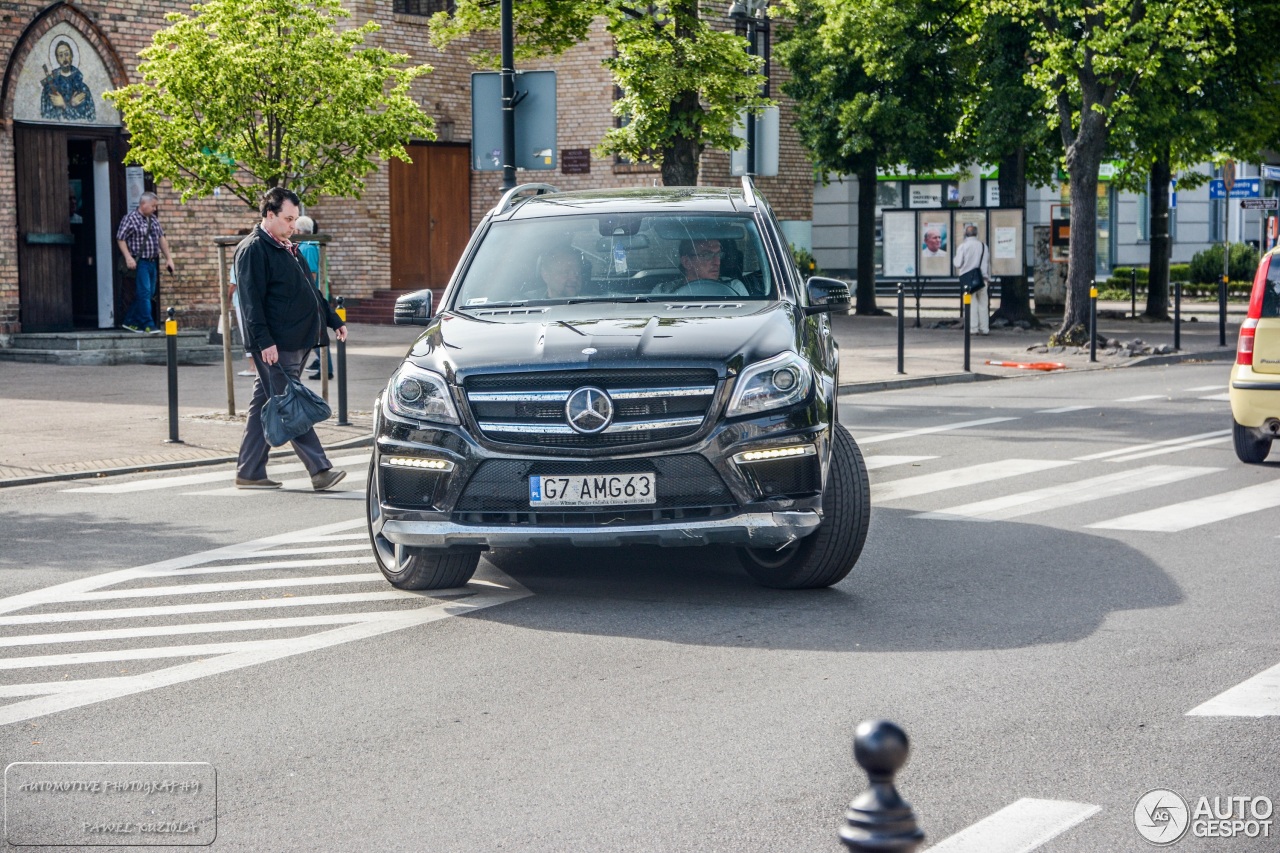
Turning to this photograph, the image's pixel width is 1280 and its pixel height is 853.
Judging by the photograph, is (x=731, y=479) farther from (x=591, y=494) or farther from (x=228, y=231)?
(x=228, y=231)

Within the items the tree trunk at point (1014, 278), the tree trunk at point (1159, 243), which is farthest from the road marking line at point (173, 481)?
the tree trunk at point (1159, 243)

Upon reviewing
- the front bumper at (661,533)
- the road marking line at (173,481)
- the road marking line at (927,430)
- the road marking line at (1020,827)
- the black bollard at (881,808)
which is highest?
the black bollard at (881,808)

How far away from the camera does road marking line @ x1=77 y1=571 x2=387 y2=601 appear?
8.02m

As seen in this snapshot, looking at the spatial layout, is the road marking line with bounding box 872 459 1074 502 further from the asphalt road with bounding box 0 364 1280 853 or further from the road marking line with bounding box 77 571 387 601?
the road marking line with bounding box 77 571 387 601

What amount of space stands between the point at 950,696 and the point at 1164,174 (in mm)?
30361

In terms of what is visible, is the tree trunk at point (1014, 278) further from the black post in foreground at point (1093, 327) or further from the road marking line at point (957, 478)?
the road marking line at point (957, 478)

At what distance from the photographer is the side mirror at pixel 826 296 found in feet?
27.7

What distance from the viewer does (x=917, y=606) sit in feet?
24.6

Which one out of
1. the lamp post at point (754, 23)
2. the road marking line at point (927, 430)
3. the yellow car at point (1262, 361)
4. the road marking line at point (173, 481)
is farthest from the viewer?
the lamp post at point (754, 23)

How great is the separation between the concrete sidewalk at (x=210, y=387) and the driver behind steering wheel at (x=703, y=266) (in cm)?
590

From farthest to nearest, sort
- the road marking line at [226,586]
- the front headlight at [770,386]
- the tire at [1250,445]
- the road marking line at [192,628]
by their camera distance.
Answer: the tire at [1250,445], the road marking line at [226,586], the front headlight at [770,386], the road marking line at [192,628]

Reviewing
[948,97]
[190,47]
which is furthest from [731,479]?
[948,97]

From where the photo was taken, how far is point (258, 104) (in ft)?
58.1

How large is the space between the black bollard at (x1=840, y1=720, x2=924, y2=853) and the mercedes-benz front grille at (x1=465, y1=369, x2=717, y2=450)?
451 cm
